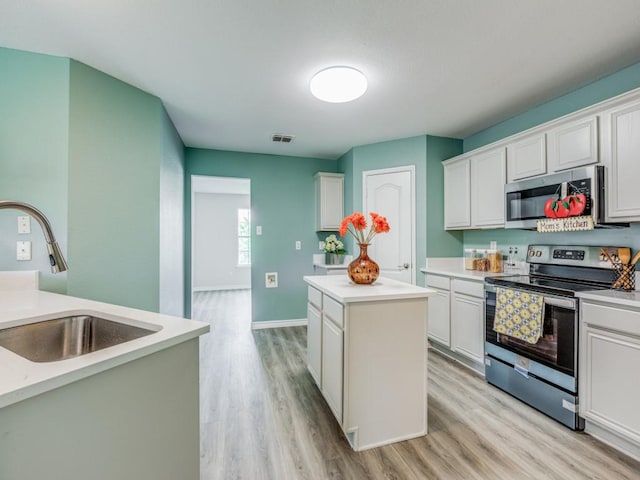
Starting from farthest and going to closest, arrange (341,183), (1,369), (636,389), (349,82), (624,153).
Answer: (341,183)
(349,82)
(624,153)
(636,389)
(1,369)

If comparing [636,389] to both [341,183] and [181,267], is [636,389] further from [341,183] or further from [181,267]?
[181,267]

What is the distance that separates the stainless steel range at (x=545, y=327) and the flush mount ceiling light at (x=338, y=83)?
1904mm

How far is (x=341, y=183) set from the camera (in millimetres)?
4449

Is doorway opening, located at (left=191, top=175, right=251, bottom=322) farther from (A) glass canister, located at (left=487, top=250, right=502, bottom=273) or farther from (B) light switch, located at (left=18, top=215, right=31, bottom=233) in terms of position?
(A) glass canister, located at (left=487, top=250, right=502, bottom=273)

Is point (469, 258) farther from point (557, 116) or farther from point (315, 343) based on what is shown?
point (315, 343)

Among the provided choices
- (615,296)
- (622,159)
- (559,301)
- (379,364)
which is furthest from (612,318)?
(379,364)

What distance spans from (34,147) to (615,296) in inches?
147

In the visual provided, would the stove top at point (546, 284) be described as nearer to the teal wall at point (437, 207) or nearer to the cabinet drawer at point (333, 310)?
the teal wall at point (437, 207)

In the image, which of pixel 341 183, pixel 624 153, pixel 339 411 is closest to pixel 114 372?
pixel 339 411

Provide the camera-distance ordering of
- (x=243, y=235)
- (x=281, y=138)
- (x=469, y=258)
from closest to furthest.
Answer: (x=469, y=258), (x=281, y=138), (x=243, y=235)

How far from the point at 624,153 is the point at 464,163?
1.44m

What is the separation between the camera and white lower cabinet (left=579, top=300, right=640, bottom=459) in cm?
167

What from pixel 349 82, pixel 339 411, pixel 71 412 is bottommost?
pixel 339 411

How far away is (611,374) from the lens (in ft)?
5.81
